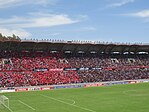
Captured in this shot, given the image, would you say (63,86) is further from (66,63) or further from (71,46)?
(71,46)

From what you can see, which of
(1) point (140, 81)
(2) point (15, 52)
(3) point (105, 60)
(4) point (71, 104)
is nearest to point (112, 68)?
(3) point (105, 60)

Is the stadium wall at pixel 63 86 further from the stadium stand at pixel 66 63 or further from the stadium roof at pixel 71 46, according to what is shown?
the stadium roof at pixel 71 46

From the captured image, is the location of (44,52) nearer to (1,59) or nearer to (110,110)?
(1,59)

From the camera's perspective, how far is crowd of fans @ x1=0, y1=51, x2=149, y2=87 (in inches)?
3241

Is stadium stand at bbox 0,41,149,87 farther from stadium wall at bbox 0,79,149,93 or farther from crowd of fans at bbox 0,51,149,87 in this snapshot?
stadium wall at bbox 0,79,149,93

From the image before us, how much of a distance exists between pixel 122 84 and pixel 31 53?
2947 centimetres

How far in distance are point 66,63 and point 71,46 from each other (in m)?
6.93

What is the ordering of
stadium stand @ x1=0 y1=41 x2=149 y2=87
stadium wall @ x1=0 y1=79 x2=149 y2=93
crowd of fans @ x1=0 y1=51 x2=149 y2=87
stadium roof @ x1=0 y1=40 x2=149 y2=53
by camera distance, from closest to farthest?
stadium wall @ x1=0 y1=79 x2=149 y2=93
crowd of fans @ x1=0 y1=51 x2=149 y2=87
stadium stand @ x1=0 y1=41 x2=149 y2=87
stadium roof @ x1=0 y1=40 x2=149 y2=53

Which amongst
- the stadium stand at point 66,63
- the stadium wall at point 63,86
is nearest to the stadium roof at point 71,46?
the stadium stand at point 66,63

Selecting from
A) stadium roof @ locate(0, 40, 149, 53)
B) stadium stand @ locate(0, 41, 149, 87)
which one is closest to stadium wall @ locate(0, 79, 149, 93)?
stadium stand @ locate(0, 41, 149, 87)

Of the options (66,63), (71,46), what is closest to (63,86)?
(66,63)

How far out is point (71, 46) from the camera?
98625 millimetres

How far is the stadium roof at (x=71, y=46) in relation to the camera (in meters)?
90.1

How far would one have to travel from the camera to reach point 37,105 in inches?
1935
